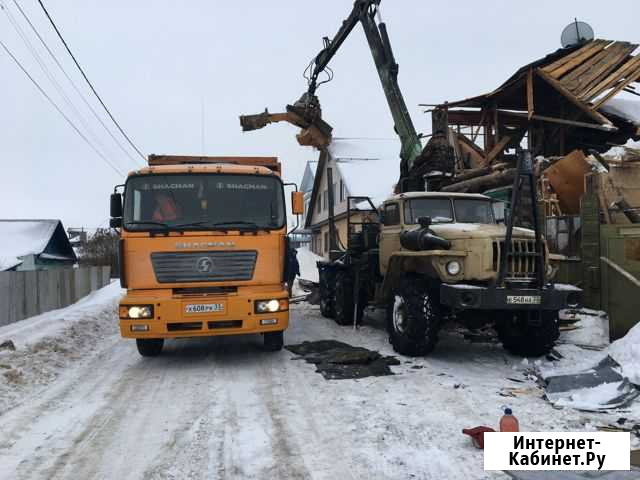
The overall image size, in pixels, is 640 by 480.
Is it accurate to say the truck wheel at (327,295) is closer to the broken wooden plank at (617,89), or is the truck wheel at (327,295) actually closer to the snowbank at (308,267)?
the broken wooden plank at (617,89)

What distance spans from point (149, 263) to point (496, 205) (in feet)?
18.8

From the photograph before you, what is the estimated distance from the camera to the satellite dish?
17.3m

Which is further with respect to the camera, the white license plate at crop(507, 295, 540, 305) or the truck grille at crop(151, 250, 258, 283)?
the truck grille at crop(151, 250, 258, 283)

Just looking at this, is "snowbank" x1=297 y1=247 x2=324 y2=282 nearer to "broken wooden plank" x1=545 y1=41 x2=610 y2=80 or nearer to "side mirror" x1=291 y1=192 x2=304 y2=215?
"broken wooden plank" x1=545 y1=41 x2=610 y2=80

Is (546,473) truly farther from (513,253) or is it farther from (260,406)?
(513,253)

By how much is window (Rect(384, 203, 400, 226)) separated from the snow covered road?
7.07 feet

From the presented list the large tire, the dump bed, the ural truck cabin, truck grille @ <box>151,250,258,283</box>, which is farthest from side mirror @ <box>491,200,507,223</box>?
truck grille @ <box>151,250,258,283</box>

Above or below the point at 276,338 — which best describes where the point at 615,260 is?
above

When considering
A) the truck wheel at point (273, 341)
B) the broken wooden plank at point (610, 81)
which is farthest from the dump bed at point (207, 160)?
the broken wooden plank at point (610, 81)

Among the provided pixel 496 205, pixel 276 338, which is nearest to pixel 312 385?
pixel 276 338

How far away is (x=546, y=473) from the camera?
3621mm

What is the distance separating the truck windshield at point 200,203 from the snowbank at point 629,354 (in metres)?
4.61

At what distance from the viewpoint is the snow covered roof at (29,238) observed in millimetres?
25750

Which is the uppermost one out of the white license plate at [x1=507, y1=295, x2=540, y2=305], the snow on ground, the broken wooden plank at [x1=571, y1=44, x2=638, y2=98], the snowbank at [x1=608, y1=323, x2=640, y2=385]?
the broken wooden plank at [x1=571, y1=44, x2=638, y2=98]
